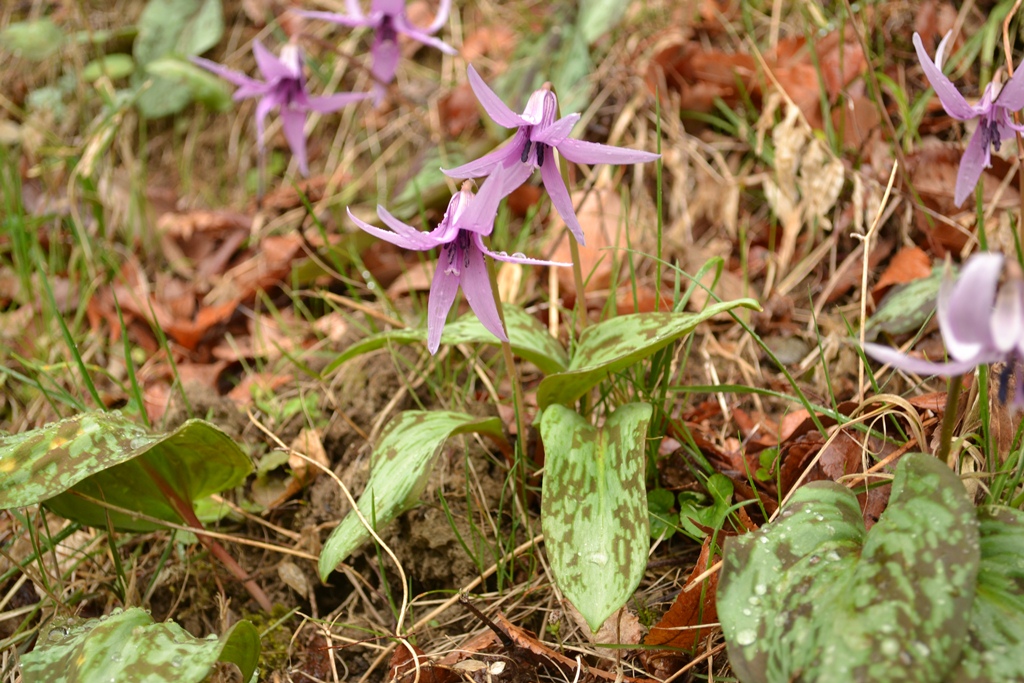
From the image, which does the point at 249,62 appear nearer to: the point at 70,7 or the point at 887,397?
the point at 70,7

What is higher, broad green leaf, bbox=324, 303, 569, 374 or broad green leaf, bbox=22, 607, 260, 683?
broad green leaf, bbox=324, 303, 569, 374

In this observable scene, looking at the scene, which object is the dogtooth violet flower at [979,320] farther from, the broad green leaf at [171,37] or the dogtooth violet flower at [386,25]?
the broad green leaf at [171,37]

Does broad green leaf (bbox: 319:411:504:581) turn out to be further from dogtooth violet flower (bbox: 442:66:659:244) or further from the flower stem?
the flower stem

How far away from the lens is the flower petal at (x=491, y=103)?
4.47 feet

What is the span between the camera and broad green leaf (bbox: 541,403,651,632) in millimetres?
1306

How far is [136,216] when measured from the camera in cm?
341

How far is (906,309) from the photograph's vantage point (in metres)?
1.88

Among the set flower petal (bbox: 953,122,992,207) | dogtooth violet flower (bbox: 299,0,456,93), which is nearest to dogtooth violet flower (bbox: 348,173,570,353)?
flower petal (bbox: 953,122,992,207)

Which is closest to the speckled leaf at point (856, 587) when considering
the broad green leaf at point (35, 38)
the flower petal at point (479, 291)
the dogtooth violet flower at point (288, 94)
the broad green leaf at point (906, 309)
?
the flower petal at point (479, 291)

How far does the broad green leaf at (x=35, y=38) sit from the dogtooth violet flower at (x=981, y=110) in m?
3.65

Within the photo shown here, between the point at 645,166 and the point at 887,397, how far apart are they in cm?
153

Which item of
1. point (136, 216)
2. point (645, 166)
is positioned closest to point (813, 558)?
point (645, 166)

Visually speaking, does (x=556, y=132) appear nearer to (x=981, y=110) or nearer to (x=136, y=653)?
(x=981, y=110)

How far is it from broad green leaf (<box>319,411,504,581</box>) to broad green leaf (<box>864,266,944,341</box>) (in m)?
0.94
